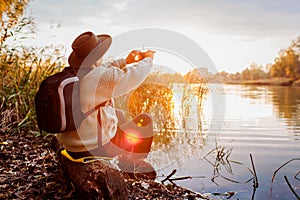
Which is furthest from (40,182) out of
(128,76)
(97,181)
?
(128,76)

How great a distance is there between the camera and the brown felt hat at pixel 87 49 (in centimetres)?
203

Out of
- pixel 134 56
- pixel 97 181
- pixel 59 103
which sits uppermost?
pixel 134 56

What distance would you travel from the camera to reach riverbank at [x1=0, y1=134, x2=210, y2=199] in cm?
217

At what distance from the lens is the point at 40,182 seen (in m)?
2.32

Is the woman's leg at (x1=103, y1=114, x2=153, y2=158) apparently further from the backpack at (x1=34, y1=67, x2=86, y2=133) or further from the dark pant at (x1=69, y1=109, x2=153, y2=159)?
the backpack at (x1=34, y1=67, x2=86, y2=133)

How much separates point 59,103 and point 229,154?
209 cm

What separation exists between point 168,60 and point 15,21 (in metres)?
2.28

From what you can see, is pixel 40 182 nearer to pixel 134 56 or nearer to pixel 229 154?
pixel 134 56

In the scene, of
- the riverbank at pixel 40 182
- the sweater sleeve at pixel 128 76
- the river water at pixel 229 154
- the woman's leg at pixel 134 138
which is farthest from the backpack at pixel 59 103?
the river water at pixel 229 154

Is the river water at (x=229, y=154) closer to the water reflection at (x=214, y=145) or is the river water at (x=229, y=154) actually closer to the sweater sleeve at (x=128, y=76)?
the water reflection at (x=214, y=145)

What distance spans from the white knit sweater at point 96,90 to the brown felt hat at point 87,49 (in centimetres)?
8

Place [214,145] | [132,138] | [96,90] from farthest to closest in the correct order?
[214,145]
[132,138]
[96,90]

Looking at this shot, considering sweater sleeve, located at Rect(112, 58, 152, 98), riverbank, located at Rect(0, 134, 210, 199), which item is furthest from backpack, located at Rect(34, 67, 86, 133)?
riverbank, located at Rect(0, 134, 210, 199)

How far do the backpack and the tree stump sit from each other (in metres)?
0.27
